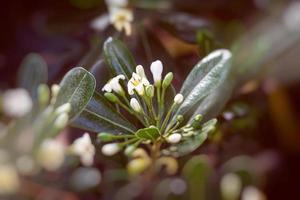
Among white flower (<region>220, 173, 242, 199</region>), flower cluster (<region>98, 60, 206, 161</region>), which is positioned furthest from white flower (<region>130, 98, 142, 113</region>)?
white flower (<region>220, 173, 242, 199</region>)

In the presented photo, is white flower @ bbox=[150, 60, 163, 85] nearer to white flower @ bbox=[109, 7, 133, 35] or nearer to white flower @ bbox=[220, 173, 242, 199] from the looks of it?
white flower @ bbox=[109, 7, 133, 35]

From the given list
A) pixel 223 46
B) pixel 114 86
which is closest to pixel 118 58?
pixel 114 86

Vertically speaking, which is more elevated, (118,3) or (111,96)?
(118,3)

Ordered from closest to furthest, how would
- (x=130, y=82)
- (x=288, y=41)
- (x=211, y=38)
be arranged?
1. (x=130, y=82)
2. (x=211, y=38)
3. (x=288, y=41)

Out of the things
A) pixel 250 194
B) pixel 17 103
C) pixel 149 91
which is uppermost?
pixel 17 103

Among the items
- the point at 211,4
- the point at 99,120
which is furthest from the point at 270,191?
the point at 99,120

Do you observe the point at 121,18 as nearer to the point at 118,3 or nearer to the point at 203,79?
the point at 118,3

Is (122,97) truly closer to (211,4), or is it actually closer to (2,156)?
(2,156)
